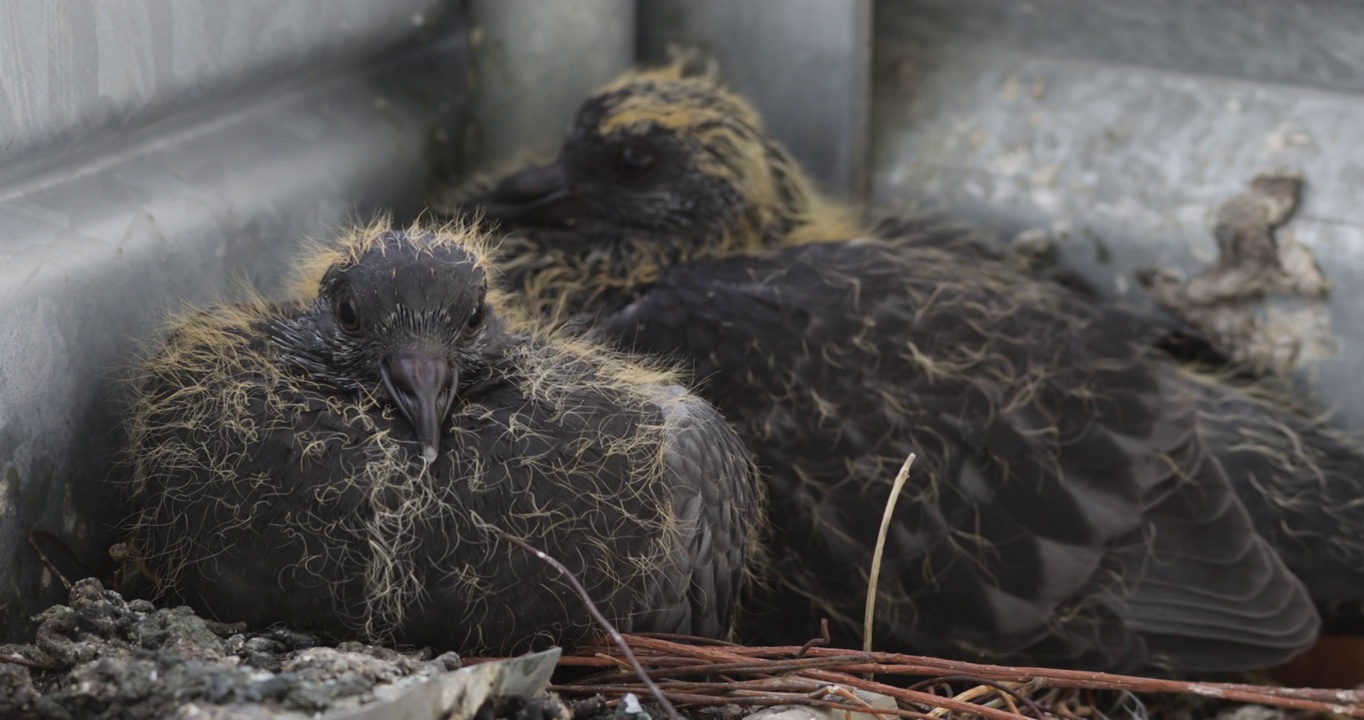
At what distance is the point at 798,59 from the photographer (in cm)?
358

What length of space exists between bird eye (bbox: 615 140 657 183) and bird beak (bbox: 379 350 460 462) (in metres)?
1.19

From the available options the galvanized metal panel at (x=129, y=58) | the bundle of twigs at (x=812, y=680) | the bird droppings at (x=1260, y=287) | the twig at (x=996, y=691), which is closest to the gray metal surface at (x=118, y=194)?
the galvanized metal panel at (x=129, y=58)

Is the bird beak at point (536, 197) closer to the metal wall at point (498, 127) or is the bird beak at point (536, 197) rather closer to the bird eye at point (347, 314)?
the metal wall at point (498, 127)

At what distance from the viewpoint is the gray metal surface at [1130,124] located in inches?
125

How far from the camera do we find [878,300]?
2844mm

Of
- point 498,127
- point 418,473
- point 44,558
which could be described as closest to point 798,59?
point 498,127

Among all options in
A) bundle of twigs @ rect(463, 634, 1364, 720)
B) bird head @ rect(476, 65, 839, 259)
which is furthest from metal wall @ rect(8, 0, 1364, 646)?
bundle of twigs @ rect(463, 634, 1364, 720)

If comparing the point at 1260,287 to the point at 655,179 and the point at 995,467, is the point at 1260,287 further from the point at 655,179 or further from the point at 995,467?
the point at 655,179

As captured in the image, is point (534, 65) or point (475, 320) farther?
point (534, 65)

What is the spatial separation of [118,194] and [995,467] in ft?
Result: 5.26

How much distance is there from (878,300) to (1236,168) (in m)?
1.01

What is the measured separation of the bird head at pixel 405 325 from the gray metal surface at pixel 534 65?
1233mm

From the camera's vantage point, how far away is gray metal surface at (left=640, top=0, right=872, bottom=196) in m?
3.51

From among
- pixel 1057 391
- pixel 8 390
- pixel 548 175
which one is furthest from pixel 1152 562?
pixel 8 390
